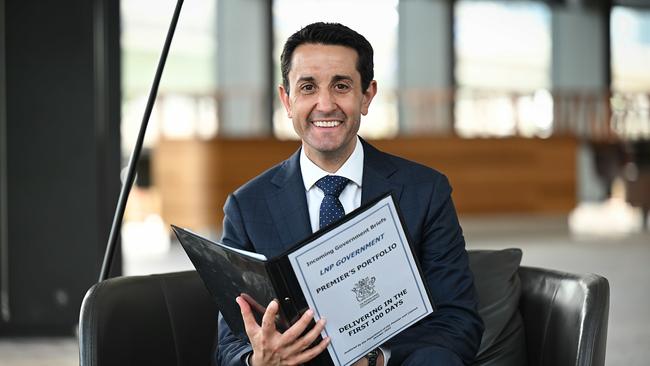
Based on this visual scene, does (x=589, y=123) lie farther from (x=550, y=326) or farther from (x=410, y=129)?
(x=550, y=326)

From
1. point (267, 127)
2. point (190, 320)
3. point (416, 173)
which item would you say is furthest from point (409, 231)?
point (267, 127)

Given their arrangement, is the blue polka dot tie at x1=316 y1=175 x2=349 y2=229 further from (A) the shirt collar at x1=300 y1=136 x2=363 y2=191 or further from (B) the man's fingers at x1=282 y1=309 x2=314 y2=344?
(B) the man's fingers at x1=282 y1=309 x2=314 y2=344

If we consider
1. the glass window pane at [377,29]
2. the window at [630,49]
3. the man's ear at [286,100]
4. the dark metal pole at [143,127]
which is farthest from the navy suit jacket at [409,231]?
the window at [630,49]

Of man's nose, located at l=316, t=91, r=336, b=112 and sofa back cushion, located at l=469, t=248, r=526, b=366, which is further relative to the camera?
sofa back cushion, located at l=469, t=248, r=526, b=366

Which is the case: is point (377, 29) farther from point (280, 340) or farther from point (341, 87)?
point (280, 340)

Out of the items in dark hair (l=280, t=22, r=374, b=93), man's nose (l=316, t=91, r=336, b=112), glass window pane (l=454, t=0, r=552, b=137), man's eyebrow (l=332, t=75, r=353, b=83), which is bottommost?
man's nose (l=316, t=91, r=336, b=112)

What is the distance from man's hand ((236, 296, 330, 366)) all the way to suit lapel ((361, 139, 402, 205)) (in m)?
0.41

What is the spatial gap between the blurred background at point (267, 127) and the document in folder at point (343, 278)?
2.18 metres

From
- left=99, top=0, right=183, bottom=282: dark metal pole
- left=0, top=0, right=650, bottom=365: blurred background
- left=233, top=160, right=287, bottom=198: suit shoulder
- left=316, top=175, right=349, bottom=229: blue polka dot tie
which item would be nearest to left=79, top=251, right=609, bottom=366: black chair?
left=99, top=0, right=183, bottom=282: dark metal pole

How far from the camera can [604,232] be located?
387 inches

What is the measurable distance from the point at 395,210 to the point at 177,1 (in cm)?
92

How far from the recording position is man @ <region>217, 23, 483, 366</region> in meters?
1.92

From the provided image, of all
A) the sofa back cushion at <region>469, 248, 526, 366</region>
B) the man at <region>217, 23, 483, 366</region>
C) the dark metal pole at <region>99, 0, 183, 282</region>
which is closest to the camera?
the man at <region>217, 23, 483, 366</region>

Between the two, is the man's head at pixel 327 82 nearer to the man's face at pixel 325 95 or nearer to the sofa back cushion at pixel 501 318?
the man's face at pixel 325 95
